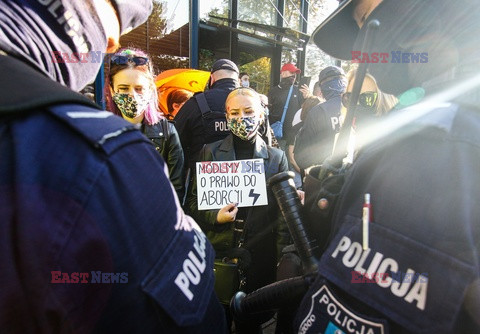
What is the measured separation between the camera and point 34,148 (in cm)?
51

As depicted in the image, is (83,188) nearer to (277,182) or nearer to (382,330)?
(382,330)

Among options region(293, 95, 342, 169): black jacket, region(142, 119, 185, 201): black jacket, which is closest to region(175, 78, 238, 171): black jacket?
region(142, 119, 185, 201): black jacket

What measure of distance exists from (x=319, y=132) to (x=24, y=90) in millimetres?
2986

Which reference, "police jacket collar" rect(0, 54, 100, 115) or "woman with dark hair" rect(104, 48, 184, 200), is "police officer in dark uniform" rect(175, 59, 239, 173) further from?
"police jacket collar" rect(0, 54, 100, 115)

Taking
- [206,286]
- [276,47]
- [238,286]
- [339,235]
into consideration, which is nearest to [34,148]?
[206,286]

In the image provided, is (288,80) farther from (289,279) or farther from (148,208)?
(148,208)

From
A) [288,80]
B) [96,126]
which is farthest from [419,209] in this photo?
[288,80]

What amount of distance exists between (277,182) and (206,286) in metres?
0.81

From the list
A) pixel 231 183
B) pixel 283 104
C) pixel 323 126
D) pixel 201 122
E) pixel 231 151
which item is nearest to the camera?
pixel 231 183

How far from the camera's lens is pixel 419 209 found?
0.68 metres

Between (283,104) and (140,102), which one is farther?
(283,104)

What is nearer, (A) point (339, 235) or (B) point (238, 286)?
(A) point (339, 235)

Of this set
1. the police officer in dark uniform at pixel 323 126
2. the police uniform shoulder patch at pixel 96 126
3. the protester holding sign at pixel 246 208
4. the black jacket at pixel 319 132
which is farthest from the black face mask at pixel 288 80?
the police uniform shoulder patch at pixel 96 126

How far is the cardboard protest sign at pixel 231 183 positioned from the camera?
221 centimetres
